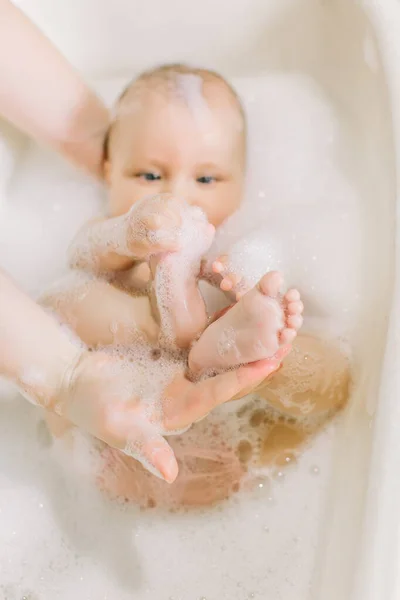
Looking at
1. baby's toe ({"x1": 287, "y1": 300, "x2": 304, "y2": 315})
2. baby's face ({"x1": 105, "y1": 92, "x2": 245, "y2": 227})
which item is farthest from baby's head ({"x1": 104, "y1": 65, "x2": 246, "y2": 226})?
baby's toe ({"x1": 287, "y1": 300, "x2": 304, "y2": 315})

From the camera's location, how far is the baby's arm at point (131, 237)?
822 millimetres

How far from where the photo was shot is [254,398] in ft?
3.27

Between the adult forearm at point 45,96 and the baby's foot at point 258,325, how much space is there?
55cm

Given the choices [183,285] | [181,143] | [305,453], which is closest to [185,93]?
[181,143]

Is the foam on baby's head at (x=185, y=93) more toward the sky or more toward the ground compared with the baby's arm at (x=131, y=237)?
more toward the sky

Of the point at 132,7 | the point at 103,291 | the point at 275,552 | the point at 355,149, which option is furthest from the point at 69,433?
the point at 132,7

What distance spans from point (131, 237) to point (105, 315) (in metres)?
0.16

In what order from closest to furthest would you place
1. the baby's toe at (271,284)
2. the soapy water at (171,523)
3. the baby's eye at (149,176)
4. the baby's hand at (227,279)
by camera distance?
the baby's toe at (271,284), the baby's hand at (227,279), the soapy water at (171,523), the baby's eye at (149,176)

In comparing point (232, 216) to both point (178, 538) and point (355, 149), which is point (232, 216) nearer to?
point (355, 149)

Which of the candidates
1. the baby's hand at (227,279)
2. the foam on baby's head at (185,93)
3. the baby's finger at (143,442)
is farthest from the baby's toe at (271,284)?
the foam on baby's head at (185,93)

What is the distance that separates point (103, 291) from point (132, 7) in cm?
62

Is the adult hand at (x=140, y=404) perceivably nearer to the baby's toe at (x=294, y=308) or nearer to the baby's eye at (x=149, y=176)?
the baby's toe at (x=294, y=308)

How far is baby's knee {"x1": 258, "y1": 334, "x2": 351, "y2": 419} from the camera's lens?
93 centimetres

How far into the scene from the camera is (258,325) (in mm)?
675
